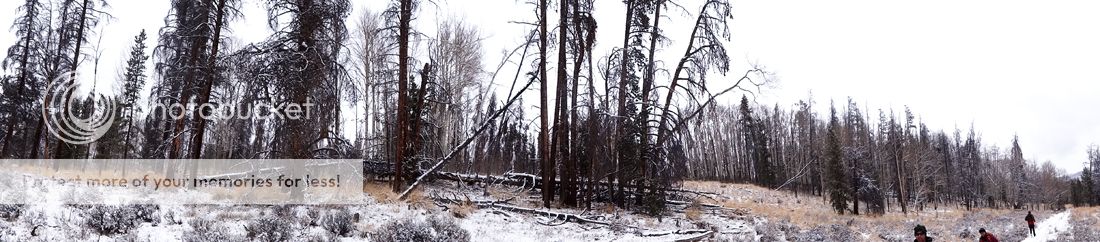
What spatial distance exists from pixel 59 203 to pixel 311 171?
14.2ft

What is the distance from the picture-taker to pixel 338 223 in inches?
351

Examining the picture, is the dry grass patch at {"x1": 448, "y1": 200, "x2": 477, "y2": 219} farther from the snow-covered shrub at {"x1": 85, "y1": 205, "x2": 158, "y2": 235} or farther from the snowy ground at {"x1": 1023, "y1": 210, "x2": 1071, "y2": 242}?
the snowy ground at {"x1": 1023, "y1": 210, "x2": 1071, "y2": 242}

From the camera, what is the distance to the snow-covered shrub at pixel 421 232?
856cm

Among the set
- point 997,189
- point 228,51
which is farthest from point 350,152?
point 997,189

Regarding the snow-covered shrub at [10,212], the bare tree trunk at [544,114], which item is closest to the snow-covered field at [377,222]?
the snow-covered shrub at [10,212]

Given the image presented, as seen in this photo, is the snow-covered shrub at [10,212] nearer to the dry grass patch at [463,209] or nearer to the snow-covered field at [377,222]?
the snow-covered field at [377,222]

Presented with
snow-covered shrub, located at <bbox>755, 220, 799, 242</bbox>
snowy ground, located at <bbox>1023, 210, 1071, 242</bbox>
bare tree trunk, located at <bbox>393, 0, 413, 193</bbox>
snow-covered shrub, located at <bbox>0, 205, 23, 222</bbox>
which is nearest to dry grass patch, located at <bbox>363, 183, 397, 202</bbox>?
bare tree trunk, located at <bbox>393, 0, 413, 193</bbox>

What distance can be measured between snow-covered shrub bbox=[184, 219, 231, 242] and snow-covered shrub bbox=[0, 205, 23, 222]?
1882 mm

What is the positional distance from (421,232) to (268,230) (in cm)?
205

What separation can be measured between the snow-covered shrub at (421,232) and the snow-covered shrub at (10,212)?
429 centimetres

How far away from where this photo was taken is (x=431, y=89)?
1633 centimetres

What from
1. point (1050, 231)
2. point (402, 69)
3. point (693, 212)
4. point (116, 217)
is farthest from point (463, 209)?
point (1050, 231)

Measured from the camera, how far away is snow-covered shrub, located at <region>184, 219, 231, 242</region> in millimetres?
7125

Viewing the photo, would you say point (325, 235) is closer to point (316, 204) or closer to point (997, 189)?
point (316, 204)
